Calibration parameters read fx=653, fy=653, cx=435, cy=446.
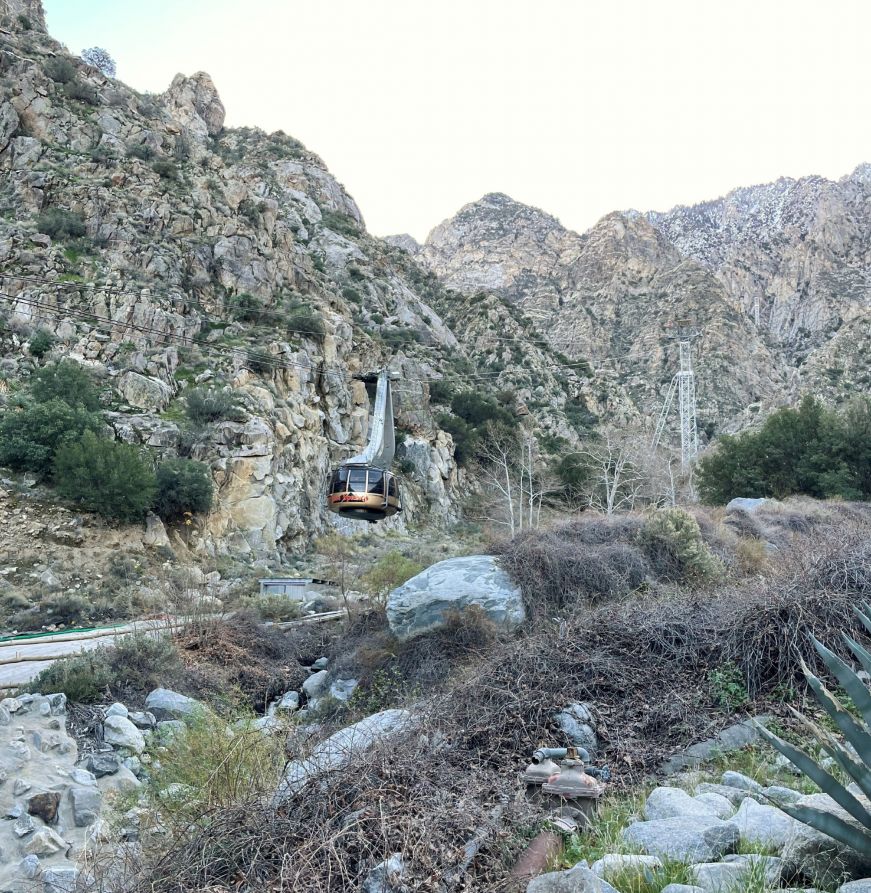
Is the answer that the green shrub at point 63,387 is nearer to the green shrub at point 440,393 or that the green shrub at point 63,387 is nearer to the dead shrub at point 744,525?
the dead shrub at point 744,525

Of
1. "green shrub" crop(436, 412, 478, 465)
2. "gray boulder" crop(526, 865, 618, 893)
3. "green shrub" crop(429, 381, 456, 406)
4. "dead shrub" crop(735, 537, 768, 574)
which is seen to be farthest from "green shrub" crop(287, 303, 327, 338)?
"gray boulder" crop(526, 865, 618, 893)

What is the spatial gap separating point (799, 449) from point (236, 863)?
3297cm

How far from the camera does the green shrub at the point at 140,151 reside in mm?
37312

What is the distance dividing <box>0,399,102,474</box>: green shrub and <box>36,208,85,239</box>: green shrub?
1251 centimetres

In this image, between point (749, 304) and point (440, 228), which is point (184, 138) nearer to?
point (749, 304)

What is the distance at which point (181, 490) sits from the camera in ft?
75.2

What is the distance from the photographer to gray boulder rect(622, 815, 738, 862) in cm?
304

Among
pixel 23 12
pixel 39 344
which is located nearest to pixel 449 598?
pixel 39 344

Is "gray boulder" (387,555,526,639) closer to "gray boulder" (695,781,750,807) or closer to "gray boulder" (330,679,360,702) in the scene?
"gray boulder" (330,679,360,702)

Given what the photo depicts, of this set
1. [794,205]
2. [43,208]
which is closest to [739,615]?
[43,208]

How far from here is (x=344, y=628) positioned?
473 inches

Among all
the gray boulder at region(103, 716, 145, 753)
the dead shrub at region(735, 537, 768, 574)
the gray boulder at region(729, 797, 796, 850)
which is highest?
the gray boulder at region(729, 797, 796, 850)

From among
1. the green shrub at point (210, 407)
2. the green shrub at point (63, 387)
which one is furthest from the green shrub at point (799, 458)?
the green shrub at point (63, 387)

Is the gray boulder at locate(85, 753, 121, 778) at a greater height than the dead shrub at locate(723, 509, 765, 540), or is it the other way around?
the dead shrub at locate(723, 509, 765, 540)
